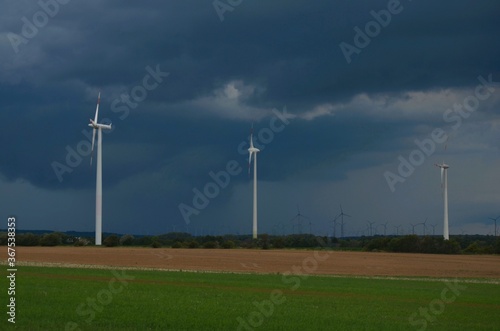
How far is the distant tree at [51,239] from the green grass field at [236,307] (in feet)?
324

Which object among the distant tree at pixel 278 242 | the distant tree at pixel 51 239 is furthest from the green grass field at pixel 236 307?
the distant tree at pixel 278 242

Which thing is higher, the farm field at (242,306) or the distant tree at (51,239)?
the distant tree at (51,239)

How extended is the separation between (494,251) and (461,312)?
114565 mm

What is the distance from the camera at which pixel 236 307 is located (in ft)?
115

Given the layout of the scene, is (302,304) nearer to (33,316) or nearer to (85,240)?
(33,316)

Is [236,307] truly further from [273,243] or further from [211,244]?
[273,243]

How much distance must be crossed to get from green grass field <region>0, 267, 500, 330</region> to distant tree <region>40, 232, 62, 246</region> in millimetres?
98665

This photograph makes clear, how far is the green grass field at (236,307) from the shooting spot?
96.0 ft

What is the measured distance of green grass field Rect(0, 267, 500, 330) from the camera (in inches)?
1152

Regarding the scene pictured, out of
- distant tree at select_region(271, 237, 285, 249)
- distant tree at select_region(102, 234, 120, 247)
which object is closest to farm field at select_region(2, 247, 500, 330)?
distant tree at select_region(102, 234, 120, 247)

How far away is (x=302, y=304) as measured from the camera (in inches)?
1503

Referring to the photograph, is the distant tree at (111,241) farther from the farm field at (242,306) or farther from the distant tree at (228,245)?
the farm field at (242,306)

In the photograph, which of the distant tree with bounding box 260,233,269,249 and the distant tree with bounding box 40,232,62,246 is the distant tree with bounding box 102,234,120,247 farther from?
the distant tree with bounding box 260,233,269,249

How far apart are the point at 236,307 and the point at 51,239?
119 m
